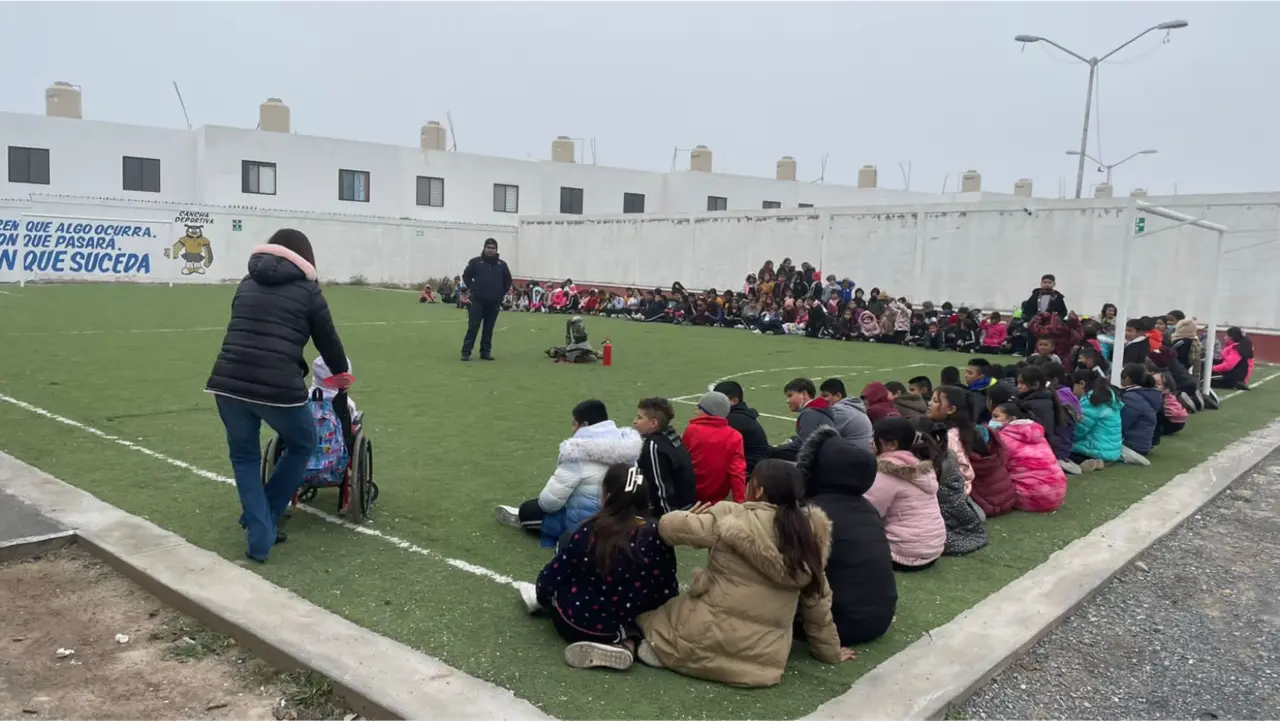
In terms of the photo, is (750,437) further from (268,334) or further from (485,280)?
(485,280)

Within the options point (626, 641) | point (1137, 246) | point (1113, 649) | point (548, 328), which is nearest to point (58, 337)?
point (548, 328)

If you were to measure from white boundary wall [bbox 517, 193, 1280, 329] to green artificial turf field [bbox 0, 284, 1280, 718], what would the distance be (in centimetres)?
277

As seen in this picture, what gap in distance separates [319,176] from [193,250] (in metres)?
7.97

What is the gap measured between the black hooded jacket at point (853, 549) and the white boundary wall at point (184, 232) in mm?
30893

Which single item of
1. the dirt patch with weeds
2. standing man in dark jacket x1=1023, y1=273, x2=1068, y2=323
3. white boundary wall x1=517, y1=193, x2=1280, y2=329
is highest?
white boundary wall x1=517, y1=193, x2=1280, y2=329

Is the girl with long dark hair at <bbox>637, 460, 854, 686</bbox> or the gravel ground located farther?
the gravel ground

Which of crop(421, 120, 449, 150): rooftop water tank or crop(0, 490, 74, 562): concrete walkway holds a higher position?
crop(421, 120, 449, 150): rooftop water tank

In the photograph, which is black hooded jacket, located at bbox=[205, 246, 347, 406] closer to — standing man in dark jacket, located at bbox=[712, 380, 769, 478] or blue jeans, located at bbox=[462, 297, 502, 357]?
standing man in dark jacket, located at bbox=[712, 380, 769, 478]

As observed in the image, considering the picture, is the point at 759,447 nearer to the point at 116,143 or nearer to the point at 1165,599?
the point at 1165,599

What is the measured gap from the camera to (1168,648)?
15.0 ft

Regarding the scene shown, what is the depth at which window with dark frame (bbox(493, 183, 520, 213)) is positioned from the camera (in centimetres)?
A: 4391


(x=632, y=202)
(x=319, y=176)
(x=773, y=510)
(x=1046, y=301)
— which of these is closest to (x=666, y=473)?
(x=773, y=510)

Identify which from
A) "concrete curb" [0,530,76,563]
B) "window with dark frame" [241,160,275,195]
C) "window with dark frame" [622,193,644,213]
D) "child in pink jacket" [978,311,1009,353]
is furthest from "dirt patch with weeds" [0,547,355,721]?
"window with dark frame" [622,193,644,213]

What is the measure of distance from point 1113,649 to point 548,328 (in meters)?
17.4
